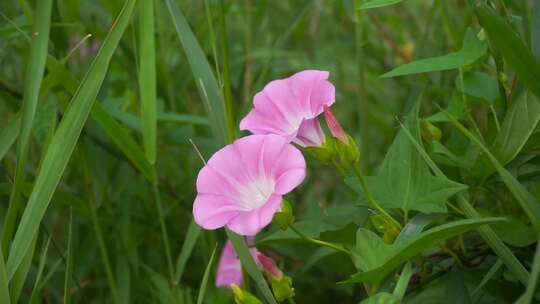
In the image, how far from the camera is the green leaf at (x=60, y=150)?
763 millimetres

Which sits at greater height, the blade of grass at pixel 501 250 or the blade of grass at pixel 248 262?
the blade of grass at pixel 501 250

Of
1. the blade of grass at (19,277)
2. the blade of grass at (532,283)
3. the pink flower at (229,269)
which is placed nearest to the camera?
the blade of grass at (532,283)

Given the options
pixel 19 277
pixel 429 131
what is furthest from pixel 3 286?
pixel 429 131

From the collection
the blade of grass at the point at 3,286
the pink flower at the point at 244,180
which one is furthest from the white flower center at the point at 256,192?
A: the blade of grass at the point at 3,286

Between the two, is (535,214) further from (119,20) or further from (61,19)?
(61,19)

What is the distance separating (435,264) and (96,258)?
640 mm

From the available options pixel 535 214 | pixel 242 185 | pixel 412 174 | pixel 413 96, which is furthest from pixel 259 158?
pixel 413 96

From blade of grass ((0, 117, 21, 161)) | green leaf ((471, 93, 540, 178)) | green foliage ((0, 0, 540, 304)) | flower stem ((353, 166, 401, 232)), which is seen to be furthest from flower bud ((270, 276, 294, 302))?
blade of grass ((0, 117, 21, 161))

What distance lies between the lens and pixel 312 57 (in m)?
1.98

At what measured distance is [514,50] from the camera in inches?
28.0

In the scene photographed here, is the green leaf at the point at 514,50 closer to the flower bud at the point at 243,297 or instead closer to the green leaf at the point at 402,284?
the green leaf at the point at 402,284

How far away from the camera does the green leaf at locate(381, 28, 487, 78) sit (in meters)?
0.76

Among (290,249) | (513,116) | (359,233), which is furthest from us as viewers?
(290,249)

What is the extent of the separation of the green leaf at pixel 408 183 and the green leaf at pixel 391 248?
55 mm
